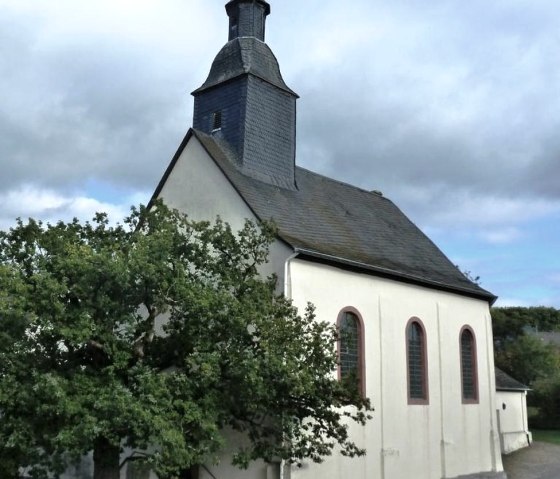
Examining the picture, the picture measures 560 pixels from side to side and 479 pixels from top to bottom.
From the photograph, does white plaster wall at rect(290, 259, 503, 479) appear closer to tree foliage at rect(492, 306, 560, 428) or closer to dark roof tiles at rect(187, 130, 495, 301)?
dark roof tiles at rect(187, 130, 495, 301)

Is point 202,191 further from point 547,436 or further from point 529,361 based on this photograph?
point 529,361

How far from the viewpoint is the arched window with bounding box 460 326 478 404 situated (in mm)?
21375

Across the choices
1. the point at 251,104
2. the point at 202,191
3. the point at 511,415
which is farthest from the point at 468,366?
the point at 251,104

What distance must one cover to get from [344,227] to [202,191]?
15.0ft

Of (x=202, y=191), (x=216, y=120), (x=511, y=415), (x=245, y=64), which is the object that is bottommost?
(x=511, y=415)

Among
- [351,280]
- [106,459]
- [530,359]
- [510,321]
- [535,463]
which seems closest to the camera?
[106,459]

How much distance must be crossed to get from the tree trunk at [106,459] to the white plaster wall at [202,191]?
18.9 ft

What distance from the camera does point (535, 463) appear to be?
78.5ft

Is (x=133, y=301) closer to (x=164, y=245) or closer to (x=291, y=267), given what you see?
(x=164, y=245)

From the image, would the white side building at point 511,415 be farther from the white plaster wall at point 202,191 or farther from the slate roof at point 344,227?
the white plaster wall at point 202,191

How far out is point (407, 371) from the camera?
1855 centimetres

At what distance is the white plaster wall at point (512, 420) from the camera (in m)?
27.2

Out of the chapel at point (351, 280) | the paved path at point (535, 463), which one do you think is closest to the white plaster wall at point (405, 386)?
the chapel at point (351, 280)

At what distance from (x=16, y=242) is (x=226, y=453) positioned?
22.1 feet
